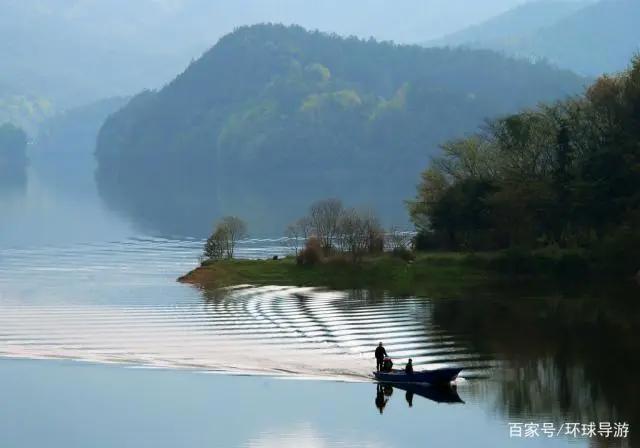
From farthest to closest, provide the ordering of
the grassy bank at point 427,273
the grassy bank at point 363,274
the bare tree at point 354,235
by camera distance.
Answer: the bare tree at point 354,235 < the grassy bank at point 363,274 < the grassy bank at point 427,273

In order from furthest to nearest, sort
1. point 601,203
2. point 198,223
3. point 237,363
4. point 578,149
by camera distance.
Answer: point 198,223
point 578,149
point 601,203
point 237,363

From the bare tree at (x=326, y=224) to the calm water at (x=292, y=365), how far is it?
10.0 metres

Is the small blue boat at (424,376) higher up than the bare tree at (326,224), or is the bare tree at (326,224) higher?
the bare tree at (326,224)

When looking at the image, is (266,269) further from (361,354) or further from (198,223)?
(198,223)

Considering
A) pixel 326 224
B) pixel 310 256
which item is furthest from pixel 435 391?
pixel 326 224

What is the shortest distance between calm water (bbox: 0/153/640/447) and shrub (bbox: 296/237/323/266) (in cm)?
613

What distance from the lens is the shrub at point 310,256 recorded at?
80.6 m

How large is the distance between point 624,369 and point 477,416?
9042 mm

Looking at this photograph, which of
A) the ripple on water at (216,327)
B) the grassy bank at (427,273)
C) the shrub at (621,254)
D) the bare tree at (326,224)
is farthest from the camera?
the bare tree at (326,224)

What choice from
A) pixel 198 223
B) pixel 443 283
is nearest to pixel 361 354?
pixel 443 283

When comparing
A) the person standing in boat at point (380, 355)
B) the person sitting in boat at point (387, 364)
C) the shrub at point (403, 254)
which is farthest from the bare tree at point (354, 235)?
the person sitting in boat at point (387, 364)

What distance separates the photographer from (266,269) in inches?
3191

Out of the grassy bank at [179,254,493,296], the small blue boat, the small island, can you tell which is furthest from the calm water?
the small island

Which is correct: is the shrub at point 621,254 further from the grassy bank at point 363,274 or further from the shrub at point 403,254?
the shrub at point 403,254
